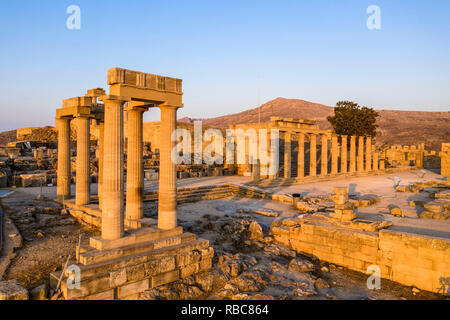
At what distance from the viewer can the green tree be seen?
4262 cm

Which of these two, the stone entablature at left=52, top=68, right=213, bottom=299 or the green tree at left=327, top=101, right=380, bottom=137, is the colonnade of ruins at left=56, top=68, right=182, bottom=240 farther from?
the green tree at left=327, top=101, right=380, bottom=137

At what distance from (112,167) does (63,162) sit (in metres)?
8.14

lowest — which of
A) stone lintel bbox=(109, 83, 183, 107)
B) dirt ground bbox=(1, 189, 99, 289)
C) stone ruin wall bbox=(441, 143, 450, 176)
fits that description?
dirt ground bbox=(1, 189, 99, 289)

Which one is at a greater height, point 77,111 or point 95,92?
point 95,92

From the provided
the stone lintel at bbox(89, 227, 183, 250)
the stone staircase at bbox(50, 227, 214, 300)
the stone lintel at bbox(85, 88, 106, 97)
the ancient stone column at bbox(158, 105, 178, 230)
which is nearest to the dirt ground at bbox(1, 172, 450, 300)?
the stone staircase at bbox(50, 227, 214, 300)

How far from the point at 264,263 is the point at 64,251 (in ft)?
19.5

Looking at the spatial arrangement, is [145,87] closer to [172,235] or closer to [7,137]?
[172,235]

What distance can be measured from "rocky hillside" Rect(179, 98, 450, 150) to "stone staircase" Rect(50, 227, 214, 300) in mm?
66673

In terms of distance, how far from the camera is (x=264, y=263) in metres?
9.27

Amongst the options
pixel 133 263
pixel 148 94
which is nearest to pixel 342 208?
pixel 133 263

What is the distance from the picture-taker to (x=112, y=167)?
7.55m

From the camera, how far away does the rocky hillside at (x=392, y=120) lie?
3071 inches
